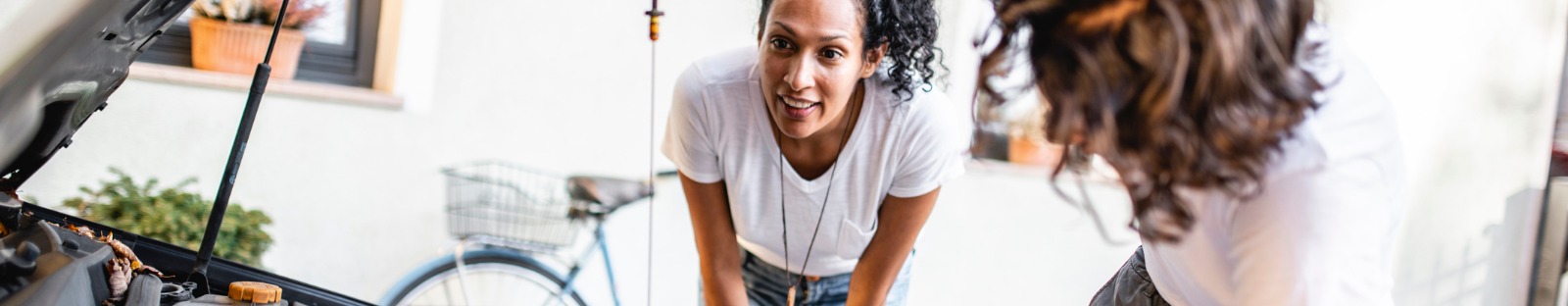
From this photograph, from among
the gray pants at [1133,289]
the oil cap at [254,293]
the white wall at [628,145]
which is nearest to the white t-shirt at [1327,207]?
the gray pants at [1133,289]

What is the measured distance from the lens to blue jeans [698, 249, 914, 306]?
1.77 m

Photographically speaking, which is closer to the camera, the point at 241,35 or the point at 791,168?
the point at 791,168

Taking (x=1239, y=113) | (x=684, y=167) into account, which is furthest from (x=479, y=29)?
(x=1239, y=113)

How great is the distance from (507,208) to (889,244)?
54.0 inches

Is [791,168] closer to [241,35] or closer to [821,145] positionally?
[821,145]

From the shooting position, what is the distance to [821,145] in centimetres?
159

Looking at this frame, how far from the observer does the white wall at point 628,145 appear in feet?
9.32

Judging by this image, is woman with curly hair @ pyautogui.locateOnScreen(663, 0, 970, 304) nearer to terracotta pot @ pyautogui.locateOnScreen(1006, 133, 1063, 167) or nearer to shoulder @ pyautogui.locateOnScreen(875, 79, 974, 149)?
shoulder @ pyautogui.locateOnScreen(875, 79, 974, 149)

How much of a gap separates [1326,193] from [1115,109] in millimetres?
155

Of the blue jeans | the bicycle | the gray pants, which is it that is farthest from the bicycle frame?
the gray pants

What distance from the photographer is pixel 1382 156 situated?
0.82 metres

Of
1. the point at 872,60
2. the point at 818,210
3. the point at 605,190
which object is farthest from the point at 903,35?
the point at 605,190

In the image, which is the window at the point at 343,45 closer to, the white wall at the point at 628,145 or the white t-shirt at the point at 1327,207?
the white wall at the point at 628,145

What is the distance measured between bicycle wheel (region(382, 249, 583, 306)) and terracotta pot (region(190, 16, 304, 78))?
0.61 m
